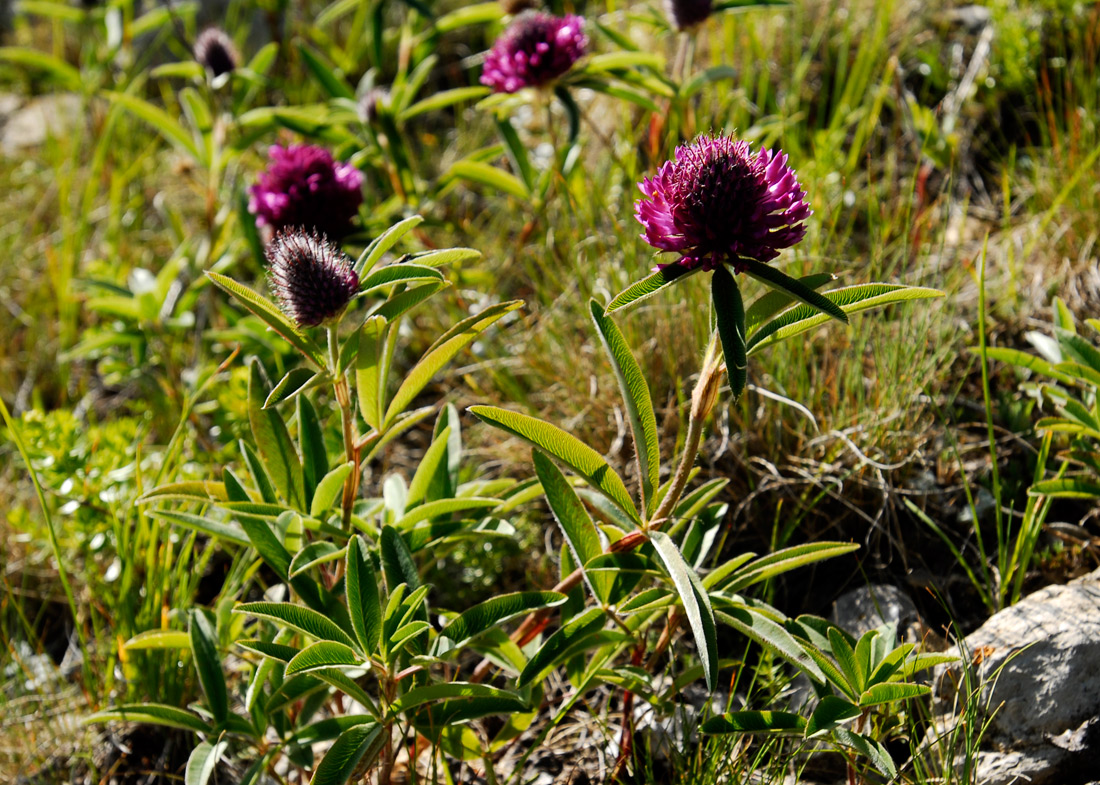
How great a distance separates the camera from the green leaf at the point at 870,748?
69.8 inches

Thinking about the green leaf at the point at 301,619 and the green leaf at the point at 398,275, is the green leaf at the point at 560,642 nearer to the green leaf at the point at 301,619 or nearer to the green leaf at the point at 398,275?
the green leaf at the point at 301,619

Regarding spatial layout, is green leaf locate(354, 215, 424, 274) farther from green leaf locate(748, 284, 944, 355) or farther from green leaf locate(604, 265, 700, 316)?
green leaf locate(748, 284, 944, 355)

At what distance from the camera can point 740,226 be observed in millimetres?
1597

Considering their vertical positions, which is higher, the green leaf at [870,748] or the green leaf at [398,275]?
the green leaf at [398,275]

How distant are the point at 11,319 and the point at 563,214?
2638 mm

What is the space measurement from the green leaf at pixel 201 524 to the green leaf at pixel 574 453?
71cm

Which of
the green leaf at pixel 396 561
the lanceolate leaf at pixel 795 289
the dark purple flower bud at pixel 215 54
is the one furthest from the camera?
the dark purple flower bud at pixel 215 54

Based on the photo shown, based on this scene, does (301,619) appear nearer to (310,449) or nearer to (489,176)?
(310,449)

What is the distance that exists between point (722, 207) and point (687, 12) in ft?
5.82

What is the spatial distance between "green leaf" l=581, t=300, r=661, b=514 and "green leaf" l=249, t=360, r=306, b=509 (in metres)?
0.86

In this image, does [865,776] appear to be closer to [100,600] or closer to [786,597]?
[786,597]

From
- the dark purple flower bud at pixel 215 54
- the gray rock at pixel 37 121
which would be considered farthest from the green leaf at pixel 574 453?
the gray rock at pixel 37 121

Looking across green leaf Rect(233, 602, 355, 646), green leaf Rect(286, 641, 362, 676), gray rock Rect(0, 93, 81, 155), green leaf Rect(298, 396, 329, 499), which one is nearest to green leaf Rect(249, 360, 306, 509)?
green leaf Rect(298, 396, 329, 499)

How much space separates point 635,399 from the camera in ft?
6.04
